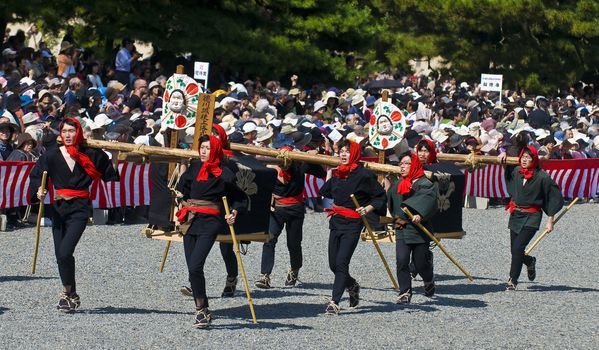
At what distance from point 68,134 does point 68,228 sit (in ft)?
2.74

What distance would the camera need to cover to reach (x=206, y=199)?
39.5 ft

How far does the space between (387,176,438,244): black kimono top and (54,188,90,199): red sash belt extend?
10.6 ft

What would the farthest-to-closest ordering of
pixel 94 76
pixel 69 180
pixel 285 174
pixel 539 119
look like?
pixel 539 119 → pixel 94 76 → pixel 285 174 → pixel 69 180

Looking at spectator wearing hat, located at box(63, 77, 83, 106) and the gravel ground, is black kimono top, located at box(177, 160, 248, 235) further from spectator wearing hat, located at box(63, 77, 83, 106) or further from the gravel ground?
spectator wearing hat, located at box(63, 77, 83, 106)

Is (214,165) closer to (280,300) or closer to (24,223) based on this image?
(280,300)

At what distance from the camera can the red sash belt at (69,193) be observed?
40.9ft

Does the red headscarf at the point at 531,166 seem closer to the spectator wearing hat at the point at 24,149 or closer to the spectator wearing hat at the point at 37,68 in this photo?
the spectator wearing hat at the point at 24,149

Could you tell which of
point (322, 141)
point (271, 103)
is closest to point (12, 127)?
point (322, 141)

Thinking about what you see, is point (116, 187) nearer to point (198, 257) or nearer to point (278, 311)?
point (278, 311)

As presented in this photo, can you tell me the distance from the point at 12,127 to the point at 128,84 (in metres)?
6.79

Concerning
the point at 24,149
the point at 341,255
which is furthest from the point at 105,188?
the point at 341,255

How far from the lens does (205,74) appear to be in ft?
76.8

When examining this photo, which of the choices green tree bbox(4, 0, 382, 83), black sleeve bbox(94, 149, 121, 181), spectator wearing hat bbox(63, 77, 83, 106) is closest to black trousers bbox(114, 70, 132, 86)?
green tree bbox(4, 0, 382, 83)

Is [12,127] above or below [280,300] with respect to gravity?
above
